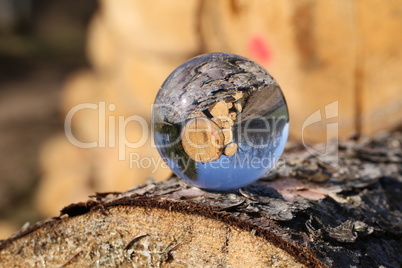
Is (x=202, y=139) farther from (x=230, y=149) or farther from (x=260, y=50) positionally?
(x=260, y=50)

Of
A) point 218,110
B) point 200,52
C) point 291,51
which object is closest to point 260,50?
point 291,51

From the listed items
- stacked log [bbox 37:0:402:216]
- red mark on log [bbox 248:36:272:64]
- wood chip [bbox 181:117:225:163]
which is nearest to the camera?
wood chip [bbox 181:117:225:163]

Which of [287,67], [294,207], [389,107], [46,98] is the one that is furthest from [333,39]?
[46,98]

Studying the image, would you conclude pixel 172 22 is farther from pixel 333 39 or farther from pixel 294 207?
pixel 294 207

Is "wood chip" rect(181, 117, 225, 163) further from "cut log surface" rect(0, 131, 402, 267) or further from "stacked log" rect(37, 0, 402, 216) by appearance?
"stacked log" rect(37, 0, 402, 216)

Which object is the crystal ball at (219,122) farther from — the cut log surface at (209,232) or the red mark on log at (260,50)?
the red mark on log at (260,50)

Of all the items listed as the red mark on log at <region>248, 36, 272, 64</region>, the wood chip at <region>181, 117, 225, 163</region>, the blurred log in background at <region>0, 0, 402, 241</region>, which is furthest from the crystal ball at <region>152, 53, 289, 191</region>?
the red mark on log at <region>248, 36, 272, 64</region>
